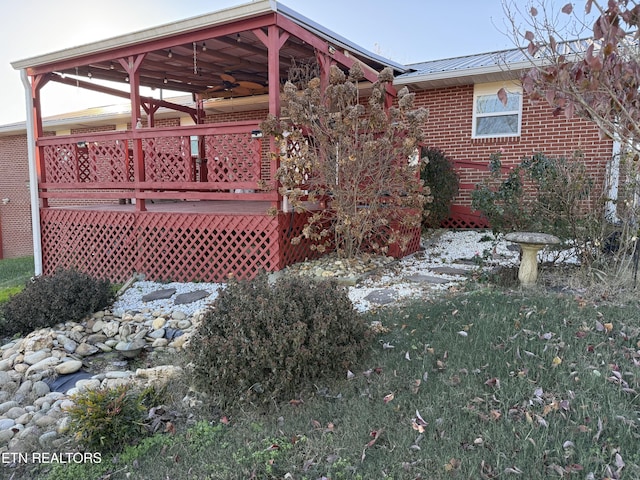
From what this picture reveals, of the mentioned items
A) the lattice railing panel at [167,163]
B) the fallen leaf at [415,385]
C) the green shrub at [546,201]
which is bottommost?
the fallen leaf at [415,385]

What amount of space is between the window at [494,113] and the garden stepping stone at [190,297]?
6390 mm

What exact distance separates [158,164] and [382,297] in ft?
12.6

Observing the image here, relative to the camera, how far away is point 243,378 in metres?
2.81

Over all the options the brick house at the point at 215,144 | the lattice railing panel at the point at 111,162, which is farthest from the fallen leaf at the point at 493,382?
the lattice railing panel at the point at 111,162

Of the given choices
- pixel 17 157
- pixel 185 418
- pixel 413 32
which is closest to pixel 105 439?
pixel 185 418

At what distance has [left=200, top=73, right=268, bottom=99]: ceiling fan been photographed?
9.56 metres

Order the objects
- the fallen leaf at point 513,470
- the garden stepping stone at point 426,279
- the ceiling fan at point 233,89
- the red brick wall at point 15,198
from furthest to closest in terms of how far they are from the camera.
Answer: the red brick wall at point 15,198, the ceiling fan at point 233,89, the garden stepping stone at point 426,279, the fallen leaf at point 513,470

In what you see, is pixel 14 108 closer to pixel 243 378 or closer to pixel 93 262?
pixel 93 262

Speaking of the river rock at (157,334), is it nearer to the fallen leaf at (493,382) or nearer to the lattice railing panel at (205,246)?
the lattice railing panel at (205,246)

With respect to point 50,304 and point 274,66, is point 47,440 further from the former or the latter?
point 274,66

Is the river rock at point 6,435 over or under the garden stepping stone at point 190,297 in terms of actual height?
under

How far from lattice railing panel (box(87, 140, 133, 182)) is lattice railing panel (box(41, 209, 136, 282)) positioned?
22.4 inches

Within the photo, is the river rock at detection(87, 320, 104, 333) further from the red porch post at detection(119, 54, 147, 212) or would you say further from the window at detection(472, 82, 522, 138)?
the window at detection(472, 82, 522, 138)

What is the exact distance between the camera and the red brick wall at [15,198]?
15062 mm
